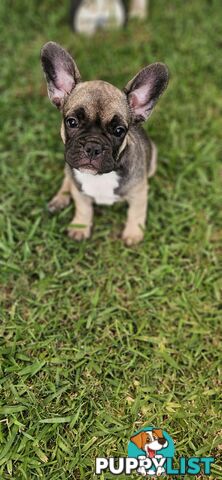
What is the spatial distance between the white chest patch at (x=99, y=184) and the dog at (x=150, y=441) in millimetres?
1629

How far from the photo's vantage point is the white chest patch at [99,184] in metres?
3.67

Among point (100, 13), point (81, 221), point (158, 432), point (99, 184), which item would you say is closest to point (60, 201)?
point (81, 221)

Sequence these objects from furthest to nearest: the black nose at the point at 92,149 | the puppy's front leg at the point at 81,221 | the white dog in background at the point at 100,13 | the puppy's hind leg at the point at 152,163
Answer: the white dog in background at the point at 100,13 → the puppy's hind leg at the point at 152,163 → the puppy's front leg at the point at 81,221 → the black nose at the point at 92,149

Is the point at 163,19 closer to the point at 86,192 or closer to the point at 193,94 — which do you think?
→ the point at 193,94

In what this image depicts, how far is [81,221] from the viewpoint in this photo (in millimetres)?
4262

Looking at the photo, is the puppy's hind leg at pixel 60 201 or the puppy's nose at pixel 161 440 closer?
the puppy's nose at pixel 161 440

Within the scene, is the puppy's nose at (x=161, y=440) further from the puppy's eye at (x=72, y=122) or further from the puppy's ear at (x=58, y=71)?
the puppy's ear at (x=58, y=71)

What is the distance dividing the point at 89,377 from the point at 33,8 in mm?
4056

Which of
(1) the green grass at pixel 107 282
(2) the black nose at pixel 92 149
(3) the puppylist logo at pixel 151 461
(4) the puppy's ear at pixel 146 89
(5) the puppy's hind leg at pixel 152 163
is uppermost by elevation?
(4) the puppy's ear at pixel 146 89

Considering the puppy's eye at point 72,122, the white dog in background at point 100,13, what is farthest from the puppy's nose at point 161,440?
the white dog in background at point 100,13

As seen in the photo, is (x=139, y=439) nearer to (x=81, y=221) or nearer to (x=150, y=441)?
(x=150, y=441)

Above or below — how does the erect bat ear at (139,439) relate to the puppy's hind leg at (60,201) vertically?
below

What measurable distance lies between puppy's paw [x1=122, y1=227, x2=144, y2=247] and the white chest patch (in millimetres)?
508

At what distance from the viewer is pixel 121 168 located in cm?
363
